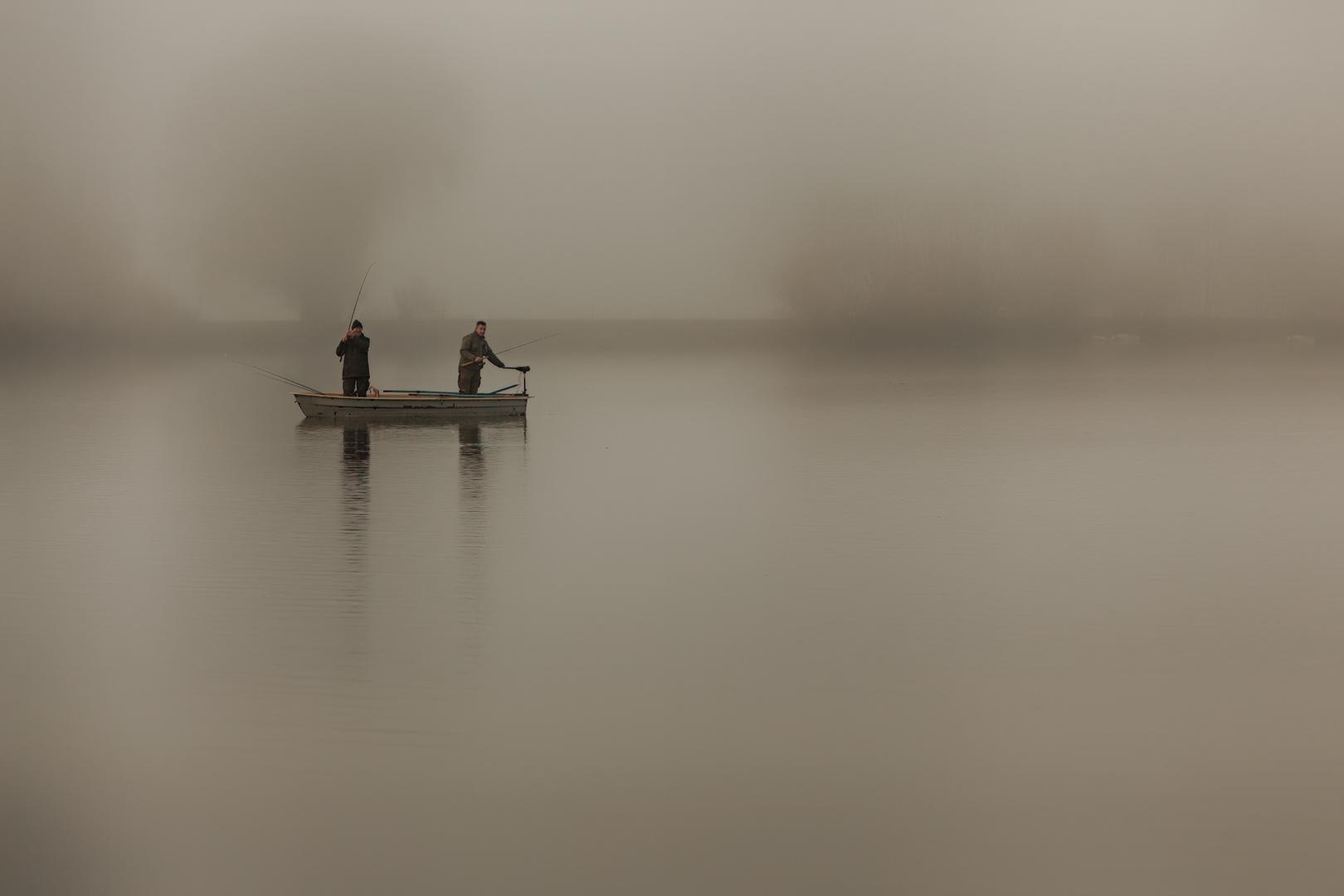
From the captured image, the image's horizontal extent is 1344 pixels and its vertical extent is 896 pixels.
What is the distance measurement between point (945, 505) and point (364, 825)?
11.1m

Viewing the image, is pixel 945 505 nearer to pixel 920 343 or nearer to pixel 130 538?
pixel 130 538

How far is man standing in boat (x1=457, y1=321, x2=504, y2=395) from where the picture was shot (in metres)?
22.4

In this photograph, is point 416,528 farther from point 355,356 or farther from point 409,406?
point 409,406

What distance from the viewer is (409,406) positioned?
23.9 m

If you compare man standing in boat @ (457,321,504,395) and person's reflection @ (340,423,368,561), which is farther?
man standing in boat @ (457,321,504,395)

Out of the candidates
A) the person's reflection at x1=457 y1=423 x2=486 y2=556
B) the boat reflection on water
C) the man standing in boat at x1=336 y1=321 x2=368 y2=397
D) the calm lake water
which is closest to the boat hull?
the man standing in boat at x1=336 y1=321 x2=368 y2=397

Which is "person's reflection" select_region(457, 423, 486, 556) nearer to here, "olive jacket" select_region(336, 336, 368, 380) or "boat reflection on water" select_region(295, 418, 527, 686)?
"boat reflection on water" select_region(295, 418, 527, 686)

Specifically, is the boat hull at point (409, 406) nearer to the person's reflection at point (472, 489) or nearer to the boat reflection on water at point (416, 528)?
the person's reflection at point (472, 489)

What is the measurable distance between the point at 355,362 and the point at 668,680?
16.5 m

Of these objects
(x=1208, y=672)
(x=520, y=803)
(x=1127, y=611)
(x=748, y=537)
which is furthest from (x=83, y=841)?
(x=748, y=537)

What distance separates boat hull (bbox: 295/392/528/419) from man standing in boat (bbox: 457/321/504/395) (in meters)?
0.32

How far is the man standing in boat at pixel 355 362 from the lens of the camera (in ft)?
74.2

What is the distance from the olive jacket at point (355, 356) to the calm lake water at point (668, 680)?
4584 mm

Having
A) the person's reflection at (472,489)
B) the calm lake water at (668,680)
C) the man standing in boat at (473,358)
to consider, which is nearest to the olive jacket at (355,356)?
the man standing in boat at (473,358)
